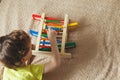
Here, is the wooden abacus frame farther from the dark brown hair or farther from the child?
the dark brown hair

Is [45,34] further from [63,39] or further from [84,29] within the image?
[84,29]

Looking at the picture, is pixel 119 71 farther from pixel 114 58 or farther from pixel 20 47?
pixel 20 47

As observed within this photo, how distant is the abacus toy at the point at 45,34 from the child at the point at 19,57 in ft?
0.35

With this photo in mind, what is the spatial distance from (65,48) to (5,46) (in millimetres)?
425

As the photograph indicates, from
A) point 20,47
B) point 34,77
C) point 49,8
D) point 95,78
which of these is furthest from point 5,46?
point 49,8

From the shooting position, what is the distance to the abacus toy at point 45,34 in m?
A: 1.27

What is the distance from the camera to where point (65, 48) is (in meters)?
1.30

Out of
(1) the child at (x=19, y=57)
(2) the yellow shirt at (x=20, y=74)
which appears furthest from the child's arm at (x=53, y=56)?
(2) the yellow shirt at (x=20, y=74)

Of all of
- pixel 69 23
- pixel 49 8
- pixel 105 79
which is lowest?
pixel 105 79

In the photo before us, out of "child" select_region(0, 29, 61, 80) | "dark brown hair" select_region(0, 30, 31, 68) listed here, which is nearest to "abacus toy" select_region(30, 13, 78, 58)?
"child" select_region(0, 29, 61, 80)

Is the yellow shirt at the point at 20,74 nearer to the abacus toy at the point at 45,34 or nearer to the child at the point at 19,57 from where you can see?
the child at the point at 19,57

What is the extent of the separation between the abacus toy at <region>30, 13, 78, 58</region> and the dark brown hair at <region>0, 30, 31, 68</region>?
0.26m

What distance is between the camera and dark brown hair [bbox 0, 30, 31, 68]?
98 centimetres

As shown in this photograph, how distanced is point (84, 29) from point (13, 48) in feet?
1.77
